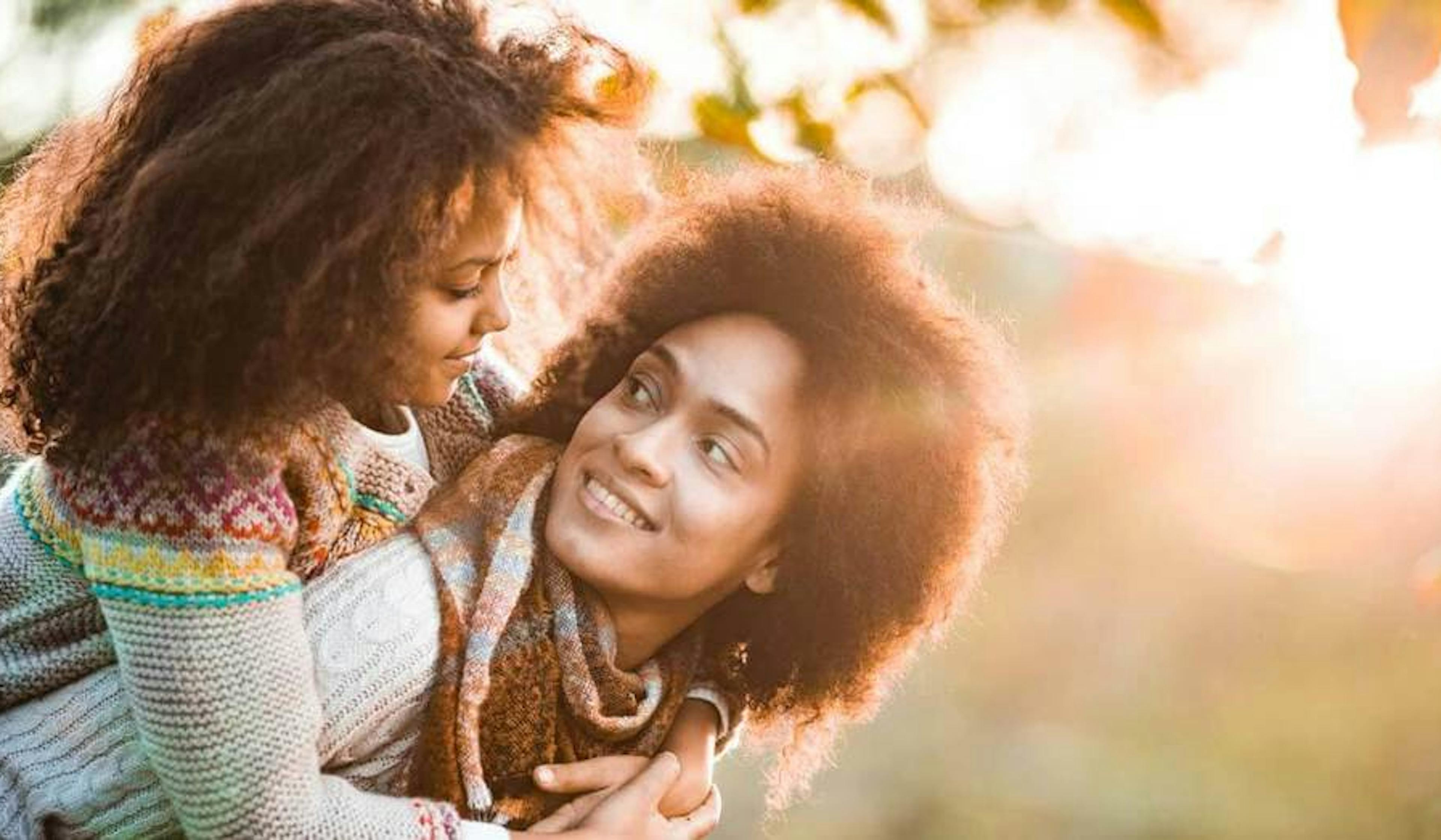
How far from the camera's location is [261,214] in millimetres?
1940

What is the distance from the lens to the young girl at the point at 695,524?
2.26 meters

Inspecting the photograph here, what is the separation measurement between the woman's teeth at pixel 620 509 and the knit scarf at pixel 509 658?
0.31ft

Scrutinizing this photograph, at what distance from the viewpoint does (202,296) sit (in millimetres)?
1924

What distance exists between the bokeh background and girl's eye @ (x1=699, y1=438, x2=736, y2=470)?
0.49 meters

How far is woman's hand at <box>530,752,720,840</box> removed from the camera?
2.40 m

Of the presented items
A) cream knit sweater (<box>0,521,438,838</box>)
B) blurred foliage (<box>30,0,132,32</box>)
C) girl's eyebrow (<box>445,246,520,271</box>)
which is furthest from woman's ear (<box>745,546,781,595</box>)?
blurred foliage (<box>30,0,132,32</box>)

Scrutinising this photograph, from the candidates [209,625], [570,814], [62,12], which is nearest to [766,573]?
[570,814]

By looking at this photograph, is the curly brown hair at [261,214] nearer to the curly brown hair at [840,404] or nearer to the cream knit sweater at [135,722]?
the cream knit sweater at [135,722]

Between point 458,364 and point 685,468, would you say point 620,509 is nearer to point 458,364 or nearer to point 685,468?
point 685,468

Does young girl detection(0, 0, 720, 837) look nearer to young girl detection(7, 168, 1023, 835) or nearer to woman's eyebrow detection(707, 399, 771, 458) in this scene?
young girl detection(7, 168, 1023, 835)

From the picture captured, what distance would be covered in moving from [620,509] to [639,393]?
→ 21cm

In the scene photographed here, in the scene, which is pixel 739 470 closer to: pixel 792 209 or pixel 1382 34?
pixel 792 209

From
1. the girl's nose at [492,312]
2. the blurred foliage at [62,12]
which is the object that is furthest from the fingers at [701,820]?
the blurred foliage at [62,12]

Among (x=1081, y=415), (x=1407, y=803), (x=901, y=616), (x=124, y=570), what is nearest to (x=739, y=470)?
(x=901, y=616)
